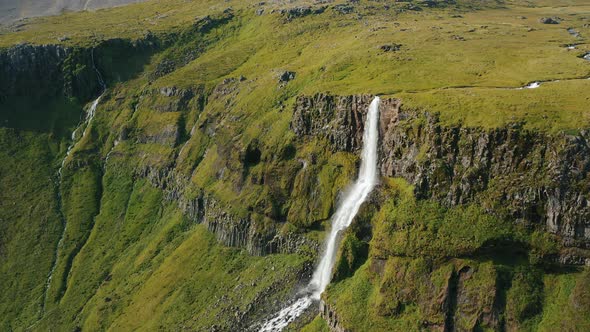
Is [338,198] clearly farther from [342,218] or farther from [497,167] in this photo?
[497,167]

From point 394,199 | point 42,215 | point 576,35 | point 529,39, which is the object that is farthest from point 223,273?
point 576,35

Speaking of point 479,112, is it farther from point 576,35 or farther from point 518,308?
point 576,35

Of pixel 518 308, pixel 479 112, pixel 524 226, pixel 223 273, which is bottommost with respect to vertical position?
pixel 223 273

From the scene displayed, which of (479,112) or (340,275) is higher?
(479,112)

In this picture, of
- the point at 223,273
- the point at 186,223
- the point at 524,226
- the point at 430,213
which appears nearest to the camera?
the point at 524,226

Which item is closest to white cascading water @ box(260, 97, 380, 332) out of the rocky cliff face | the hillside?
the hillside

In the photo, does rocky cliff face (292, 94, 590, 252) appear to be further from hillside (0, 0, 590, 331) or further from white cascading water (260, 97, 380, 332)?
white cascading water (260, 97, 380, 332)

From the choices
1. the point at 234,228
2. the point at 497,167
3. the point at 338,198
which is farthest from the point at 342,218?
the point at 234,228

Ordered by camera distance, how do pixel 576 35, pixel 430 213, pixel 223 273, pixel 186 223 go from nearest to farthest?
1. pixel 430 213
2. pixel 223 273
3. pixel 186 223
4. pixel 576 35
